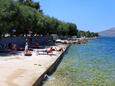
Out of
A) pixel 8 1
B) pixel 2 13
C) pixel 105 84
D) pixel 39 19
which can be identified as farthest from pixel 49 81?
pixel 39 19

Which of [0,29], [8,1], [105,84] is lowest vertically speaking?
[105,84]

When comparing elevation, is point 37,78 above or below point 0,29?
below

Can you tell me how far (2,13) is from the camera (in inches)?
1694

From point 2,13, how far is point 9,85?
83.9 ft

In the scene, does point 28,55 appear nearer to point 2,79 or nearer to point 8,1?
point 8,1

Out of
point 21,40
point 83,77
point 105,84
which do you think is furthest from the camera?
point 21,40

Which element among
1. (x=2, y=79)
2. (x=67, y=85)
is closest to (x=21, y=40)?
(x=67, y=85)

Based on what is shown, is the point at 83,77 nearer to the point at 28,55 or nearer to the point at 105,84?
the point at 105,84

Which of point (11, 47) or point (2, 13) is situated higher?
point (2, 13)

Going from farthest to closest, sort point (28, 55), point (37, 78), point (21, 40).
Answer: point (21, 40), point (28, 55), point (37, 78)

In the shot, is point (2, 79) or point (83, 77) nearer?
point (2, 79)

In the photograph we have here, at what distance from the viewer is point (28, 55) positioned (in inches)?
1555

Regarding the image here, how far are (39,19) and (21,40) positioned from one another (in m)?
19.3

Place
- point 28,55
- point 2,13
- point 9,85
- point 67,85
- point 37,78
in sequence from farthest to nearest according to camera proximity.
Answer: point 2,13 → point 28,55 → point 67,85 → point 37,78 → point 9,85
